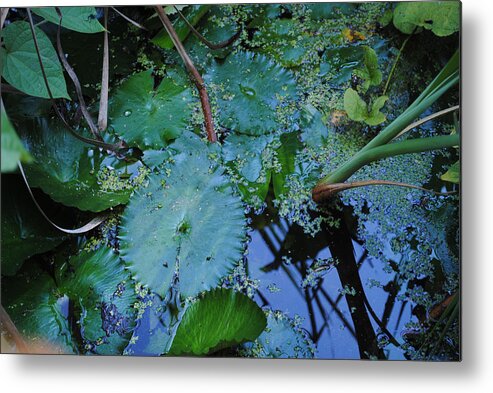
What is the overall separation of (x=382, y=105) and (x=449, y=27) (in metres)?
0.19

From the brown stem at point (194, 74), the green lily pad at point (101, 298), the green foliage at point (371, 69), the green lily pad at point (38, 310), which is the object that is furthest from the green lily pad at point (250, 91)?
the green lily pad at point (38, 310)

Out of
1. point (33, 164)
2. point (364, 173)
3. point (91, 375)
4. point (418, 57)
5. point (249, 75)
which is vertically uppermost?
point (418, 57)

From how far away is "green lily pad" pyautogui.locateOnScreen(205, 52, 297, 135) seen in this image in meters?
1.13

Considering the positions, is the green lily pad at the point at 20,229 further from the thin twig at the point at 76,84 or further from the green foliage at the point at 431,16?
the green foliage at the point at 431,16

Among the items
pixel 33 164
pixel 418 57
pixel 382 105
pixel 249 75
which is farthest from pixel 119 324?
pixel 418 57

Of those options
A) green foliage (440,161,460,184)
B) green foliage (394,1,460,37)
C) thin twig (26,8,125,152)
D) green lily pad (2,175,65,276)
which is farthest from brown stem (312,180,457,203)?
green lily pad (2,175,65,276)

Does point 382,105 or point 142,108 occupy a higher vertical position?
point 382,105

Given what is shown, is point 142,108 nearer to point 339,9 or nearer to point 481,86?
point 339,9

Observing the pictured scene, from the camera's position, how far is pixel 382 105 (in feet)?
3.63

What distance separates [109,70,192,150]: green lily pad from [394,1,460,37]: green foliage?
0.46 m

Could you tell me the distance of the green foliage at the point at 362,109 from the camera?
1105 millimetres

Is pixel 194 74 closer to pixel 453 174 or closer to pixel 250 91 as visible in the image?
pixel 250 91

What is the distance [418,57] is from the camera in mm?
1102

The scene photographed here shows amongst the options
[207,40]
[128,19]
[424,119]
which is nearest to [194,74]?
[207,40]
